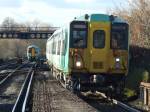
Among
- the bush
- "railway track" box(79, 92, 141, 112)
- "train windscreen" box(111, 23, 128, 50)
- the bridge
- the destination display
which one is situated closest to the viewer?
"railway track" box(79, 92, 141, 112)

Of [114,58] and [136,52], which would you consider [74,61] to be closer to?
[114,58]

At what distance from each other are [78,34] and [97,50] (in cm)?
97

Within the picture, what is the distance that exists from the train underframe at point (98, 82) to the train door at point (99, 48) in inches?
13.6

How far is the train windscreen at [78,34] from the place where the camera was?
19.8m

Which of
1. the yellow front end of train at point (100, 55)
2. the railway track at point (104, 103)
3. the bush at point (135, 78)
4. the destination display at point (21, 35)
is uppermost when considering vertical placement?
the destination display at point (21, 35)

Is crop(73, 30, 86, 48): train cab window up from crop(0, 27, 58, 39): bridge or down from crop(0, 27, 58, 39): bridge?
down

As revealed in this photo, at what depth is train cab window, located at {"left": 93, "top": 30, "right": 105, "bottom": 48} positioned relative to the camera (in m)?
20.0

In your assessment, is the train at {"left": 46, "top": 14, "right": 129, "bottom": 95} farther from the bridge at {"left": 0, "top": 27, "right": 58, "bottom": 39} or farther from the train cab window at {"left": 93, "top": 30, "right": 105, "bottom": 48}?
the bridge at {"left": 0, "top": 27, "right": 58, "bottom": 39}

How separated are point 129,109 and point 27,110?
10.9 feet

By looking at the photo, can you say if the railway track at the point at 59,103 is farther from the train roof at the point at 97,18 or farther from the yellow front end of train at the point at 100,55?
the train roof at the point at 97,18

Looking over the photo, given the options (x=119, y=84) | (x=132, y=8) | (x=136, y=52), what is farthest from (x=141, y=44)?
(x=119, y=84)

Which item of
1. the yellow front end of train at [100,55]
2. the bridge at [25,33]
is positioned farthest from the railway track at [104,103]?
the bridge at [25,33]

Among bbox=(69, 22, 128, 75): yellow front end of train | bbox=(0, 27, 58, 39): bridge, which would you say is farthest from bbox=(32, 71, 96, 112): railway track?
bbox=(0, 27, 58, 39): bridge

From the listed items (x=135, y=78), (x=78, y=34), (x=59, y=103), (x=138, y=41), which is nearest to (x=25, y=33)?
(x=138, y=41)
